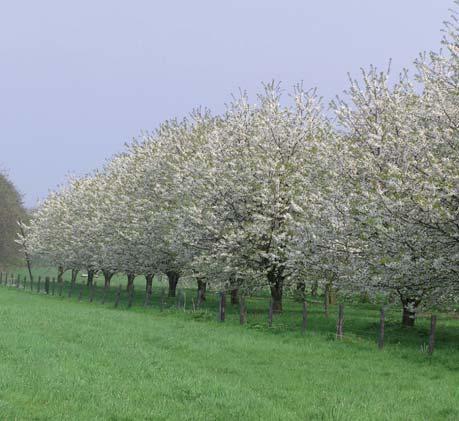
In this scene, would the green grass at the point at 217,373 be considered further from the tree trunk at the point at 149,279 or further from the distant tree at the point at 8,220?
the distant tree at the point at 8,220

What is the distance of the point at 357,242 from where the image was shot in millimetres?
24188

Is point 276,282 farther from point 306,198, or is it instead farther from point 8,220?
point 8,220

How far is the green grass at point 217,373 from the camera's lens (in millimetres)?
12445

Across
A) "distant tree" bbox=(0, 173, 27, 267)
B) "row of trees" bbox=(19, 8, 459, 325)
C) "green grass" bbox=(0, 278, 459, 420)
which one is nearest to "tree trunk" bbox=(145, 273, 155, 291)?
"row of trees" bbox=(19, 8, 459, 325)

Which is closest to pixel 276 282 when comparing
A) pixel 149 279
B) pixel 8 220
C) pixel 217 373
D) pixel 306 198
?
pixel 306 198

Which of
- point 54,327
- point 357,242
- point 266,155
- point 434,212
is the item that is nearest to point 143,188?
point 266,155

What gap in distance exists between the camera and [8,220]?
96688 millimetres

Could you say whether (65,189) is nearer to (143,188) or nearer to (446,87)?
(143,188)

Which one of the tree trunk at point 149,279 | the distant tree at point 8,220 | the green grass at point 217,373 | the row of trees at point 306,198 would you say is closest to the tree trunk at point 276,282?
the row of trees at point 306,198

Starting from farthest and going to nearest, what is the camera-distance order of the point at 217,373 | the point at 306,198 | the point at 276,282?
the point at 276,282
the point at 306,198
the point at 217,373

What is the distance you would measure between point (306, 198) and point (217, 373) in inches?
463

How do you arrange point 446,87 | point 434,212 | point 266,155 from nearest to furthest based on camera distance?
point 434,212 → point 446,87 → point 266,155

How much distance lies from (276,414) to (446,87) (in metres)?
16.0

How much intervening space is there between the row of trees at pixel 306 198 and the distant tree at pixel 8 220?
145 feet
